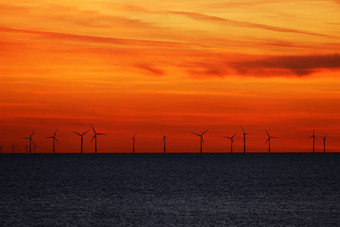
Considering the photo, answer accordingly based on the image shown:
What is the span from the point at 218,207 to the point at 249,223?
1684 cm

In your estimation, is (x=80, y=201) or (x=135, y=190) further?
(x=135, y=190)

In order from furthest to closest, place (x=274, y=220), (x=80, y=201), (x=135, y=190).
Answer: (x=135, y=190) < (x=80, y=201) < (x=274, y=220)

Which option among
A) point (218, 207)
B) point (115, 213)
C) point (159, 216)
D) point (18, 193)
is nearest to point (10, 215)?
point (115, 213)

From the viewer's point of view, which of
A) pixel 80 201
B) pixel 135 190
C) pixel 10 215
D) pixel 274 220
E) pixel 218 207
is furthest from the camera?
pixel 135 190

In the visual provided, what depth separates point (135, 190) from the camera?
121812mm

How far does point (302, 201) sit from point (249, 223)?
2790 cm

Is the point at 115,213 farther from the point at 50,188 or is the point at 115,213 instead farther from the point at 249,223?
the point at 50,188

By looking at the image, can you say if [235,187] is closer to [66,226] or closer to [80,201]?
[80,201]

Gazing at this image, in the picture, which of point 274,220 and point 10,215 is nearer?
point 274,220

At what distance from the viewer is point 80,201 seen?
96688mm

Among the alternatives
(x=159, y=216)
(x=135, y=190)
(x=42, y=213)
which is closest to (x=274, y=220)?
(x=159, y=216)

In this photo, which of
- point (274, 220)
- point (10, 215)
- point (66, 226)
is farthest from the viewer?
point (10, 215)

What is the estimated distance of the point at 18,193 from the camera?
113 metres

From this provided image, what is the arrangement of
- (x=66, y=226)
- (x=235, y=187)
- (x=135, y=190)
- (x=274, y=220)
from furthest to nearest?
(x=235, y=187), (x=135, y=190), (x=274, y=220), (x=66, y=226)
